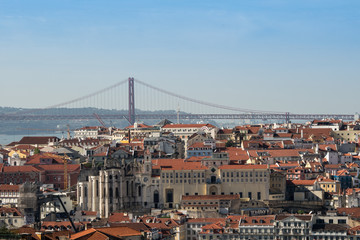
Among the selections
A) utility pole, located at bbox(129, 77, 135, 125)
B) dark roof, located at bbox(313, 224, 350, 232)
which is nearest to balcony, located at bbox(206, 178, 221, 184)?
dark roof, located at bbox(313, 224, 350, 232)

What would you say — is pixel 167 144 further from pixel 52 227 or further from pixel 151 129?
pixel 52 227

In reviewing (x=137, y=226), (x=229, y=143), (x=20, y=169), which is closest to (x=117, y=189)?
(x=20, y=169)

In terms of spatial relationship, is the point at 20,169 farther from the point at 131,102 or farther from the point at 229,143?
the point at 131,102

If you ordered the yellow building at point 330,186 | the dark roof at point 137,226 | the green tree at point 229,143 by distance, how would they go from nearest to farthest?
the dark roof at point 137,226 → the yellow building at point 330,186 → the green tree at point 229,143

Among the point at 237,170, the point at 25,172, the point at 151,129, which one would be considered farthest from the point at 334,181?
the point at 151,129

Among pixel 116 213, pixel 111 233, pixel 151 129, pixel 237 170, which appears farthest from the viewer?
pixel 151 129

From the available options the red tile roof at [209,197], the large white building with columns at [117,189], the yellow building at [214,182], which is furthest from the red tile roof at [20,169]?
the red tile roof at [209,197]

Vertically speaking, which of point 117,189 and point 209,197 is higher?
point 117,189

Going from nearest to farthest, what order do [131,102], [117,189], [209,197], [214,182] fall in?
[209,197] < [117,189] < [214,182] < [131,102]

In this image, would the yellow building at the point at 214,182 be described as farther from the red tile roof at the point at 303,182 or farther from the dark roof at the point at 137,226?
the dark roof at the point at 137,226

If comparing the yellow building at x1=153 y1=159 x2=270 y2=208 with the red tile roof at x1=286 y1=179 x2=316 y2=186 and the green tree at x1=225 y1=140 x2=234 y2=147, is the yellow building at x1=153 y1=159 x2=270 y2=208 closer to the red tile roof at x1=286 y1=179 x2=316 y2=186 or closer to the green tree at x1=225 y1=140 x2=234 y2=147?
the red tile roof at x1=286 y1=179 x2=316 y2=186

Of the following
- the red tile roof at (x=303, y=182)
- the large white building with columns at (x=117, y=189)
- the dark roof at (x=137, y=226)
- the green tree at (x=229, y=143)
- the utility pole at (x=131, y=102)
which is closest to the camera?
the dark roof at (x=137, y=226)
